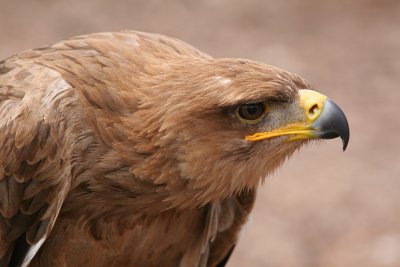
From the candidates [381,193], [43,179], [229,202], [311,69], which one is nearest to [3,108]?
[43,179]

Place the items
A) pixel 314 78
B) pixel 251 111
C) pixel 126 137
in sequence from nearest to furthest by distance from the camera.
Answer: pixel 251 111, pixel 126 137, pixel 314 78

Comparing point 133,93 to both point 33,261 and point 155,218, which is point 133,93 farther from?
point 33,261

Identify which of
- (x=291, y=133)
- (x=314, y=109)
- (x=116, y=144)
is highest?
(x=314, y=109)

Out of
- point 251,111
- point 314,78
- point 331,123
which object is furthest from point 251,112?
point 314,78

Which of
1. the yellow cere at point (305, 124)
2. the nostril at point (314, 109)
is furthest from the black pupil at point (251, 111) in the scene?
the nostril at point (314, 109)

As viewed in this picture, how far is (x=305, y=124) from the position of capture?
4.69m

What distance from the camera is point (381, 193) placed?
8742mm

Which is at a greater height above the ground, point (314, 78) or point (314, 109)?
point (314, 109)

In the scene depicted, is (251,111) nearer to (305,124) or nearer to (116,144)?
(305,124)

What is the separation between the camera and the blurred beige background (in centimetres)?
825

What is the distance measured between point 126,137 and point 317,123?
0.92 meters

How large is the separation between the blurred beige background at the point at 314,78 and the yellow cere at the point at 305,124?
3.13 meters

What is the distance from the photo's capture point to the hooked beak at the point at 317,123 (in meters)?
4.66

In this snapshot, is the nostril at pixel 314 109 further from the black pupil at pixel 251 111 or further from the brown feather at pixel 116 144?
the black pupil at pixel 251 111
